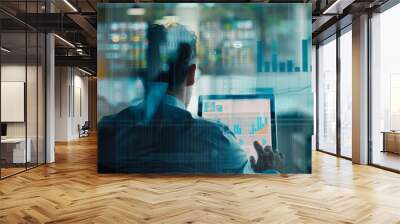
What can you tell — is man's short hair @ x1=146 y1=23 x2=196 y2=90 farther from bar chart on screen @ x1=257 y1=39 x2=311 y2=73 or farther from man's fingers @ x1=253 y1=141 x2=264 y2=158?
man's fingers @ x1=253 y1=141 x2=264 y2=158

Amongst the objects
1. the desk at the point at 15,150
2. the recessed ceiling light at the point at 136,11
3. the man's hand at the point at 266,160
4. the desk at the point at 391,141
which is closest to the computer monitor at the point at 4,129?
the desk at the point at 15,150

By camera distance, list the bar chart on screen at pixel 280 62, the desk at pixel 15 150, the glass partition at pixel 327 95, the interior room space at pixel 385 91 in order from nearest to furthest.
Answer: the bar chart on screen at pixel 280 62 < the desk at pixel 15 150 < the interior room space at pixel 385 91 < the glass partition at pixel 327 95

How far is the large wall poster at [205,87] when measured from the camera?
6750mm

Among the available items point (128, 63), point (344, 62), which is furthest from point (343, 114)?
point (128, 63)

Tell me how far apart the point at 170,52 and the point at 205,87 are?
0.94m

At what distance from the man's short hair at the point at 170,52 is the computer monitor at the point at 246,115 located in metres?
0.67

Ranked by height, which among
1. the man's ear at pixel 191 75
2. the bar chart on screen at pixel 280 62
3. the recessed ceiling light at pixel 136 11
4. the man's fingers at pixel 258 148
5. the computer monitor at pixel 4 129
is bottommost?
the man's fingers at pixel 258 148

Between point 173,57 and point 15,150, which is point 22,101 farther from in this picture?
point 173,57

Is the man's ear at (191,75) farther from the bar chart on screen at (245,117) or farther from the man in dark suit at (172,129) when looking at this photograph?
the bar chart on screen at (245,117)

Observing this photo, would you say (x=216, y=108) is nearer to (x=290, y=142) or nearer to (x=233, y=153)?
(x=233, y=153)

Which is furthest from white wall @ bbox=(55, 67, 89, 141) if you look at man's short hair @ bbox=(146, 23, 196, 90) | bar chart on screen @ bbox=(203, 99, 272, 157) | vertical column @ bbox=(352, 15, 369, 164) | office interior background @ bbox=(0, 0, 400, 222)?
vertical column @ bbox=(352, 15, 369, 164)

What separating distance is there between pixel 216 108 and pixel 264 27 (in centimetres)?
178

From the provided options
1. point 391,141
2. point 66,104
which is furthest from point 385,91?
point 66,104

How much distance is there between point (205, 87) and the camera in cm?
678
